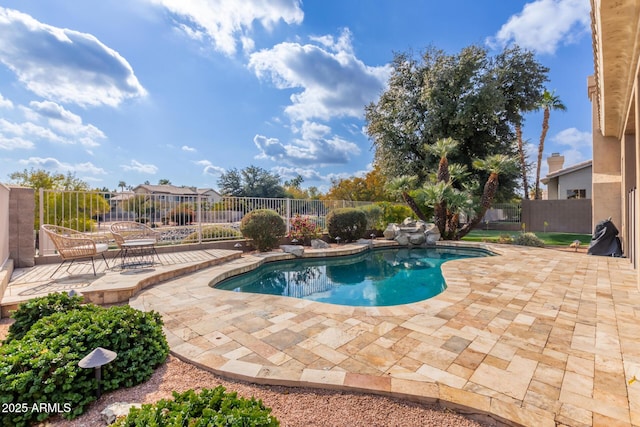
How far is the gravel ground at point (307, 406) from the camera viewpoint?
197 cm

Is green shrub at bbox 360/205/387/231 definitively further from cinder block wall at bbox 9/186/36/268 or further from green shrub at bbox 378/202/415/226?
cinder block wall at bbox 9/186/36/268

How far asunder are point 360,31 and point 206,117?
375 inches

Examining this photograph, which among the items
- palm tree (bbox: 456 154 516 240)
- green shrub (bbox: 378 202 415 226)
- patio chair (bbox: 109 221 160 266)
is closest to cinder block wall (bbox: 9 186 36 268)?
patio chair (bbox: 109 221 160 266)

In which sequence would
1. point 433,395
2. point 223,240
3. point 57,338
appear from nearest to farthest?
1. point 433,395
2. point 57,338
3. point 223,240

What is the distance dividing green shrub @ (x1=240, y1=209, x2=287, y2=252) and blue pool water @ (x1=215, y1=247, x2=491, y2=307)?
1.01 m

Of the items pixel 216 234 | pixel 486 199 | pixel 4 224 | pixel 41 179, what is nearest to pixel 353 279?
pixel 216 234

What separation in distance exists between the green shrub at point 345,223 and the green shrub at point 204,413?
10528mm

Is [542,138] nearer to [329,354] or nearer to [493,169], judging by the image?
[493,169]

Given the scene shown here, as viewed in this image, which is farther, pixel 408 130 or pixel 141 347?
pixel 408 130

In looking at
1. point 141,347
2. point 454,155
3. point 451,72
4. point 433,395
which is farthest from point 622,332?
point 451,72

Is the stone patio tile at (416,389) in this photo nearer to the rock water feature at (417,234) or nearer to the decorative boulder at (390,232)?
the rock water feature at (417,234)

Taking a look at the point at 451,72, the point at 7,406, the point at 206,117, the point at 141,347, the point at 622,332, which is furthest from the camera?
the point at 206,117

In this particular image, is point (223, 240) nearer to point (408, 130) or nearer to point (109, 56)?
point (109, 56)

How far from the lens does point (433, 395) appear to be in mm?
2164
